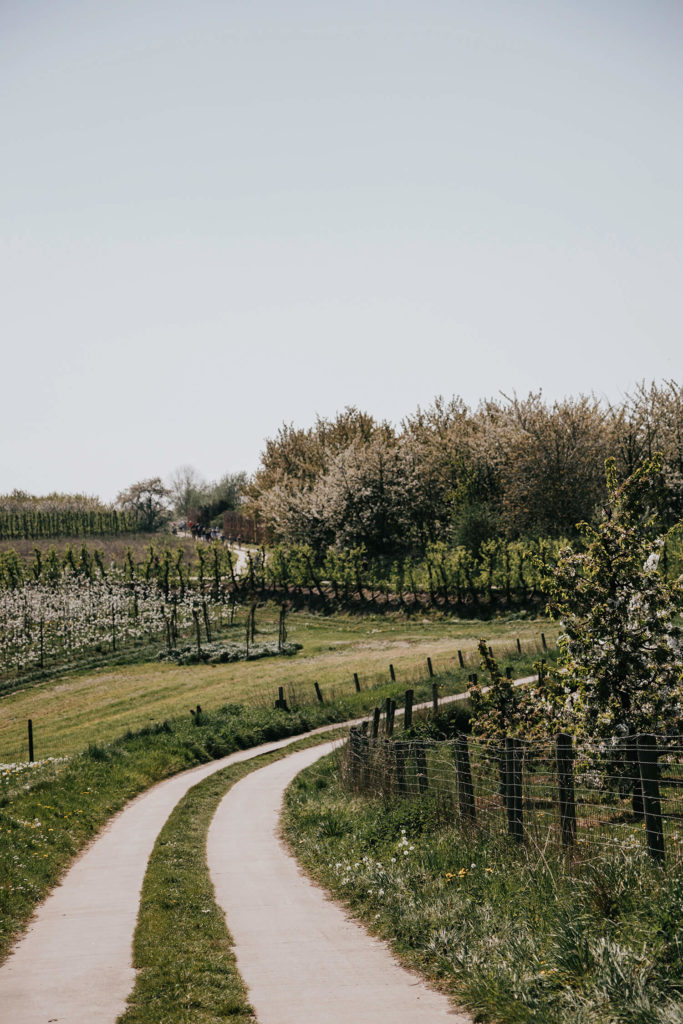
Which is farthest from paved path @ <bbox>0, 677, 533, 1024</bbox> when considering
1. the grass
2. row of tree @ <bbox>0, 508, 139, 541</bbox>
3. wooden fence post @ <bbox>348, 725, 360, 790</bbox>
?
row of tree @ <bbox>0, 508, 139, 541</bbox>

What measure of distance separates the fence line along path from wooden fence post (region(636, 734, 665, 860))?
2082 mm

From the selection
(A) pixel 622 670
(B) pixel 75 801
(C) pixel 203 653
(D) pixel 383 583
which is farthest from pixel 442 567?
(A) pixel 622 670

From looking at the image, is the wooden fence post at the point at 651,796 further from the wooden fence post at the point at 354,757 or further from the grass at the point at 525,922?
the wooden fence post at the point at 354,757

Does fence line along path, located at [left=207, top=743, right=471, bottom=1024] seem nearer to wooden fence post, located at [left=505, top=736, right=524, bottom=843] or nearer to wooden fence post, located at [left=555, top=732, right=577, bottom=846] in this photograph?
wooden fence post, located at [left=505, top=736, right=524, bottom=843]

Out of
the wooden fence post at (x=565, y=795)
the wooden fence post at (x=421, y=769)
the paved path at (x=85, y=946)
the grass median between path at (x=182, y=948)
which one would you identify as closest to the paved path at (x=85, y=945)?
the paved path at (x=85, y=946)

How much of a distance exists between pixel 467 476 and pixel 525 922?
59.1m

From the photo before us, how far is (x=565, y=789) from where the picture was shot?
8578mm

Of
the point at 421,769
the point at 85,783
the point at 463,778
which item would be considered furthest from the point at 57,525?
the point at 463,778

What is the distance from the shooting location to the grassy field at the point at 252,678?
3466 centimetres

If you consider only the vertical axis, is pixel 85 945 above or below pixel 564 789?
below

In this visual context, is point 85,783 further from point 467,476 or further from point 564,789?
point 467,476

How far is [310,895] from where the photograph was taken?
1145 centimetres

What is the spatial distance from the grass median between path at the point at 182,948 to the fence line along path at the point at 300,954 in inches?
7.4

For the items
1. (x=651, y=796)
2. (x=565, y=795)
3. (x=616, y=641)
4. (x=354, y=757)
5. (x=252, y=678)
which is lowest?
(x=252, y=678)
